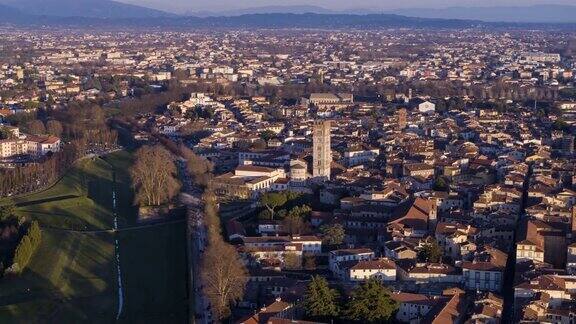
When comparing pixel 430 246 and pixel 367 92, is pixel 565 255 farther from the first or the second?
pixel 367 92

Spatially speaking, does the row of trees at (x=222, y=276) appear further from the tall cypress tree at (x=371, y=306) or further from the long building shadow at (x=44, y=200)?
the long building shadow at (x=44, y=200)

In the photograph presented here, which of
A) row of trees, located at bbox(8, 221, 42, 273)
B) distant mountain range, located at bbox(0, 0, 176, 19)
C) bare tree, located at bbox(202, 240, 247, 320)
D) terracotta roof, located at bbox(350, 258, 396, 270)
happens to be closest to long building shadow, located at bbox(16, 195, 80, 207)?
row of trees, located at bbox(8, 221, 42, 273)

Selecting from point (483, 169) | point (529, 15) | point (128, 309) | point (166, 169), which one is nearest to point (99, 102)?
point (166, 169)

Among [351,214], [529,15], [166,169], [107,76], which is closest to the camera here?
[351,214]

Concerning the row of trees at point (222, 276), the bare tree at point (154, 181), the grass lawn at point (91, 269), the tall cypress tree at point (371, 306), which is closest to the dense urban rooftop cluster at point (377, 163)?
the row of trees at point (222, 276)

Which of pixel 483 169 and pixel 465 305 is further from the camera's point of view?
pixel 483 169

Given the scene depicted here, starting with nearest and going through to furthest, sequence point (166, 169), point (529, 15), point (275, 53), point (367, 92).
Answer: point (166, 169) < point (367, 92) < point (275, 53) < point (529, 15)
